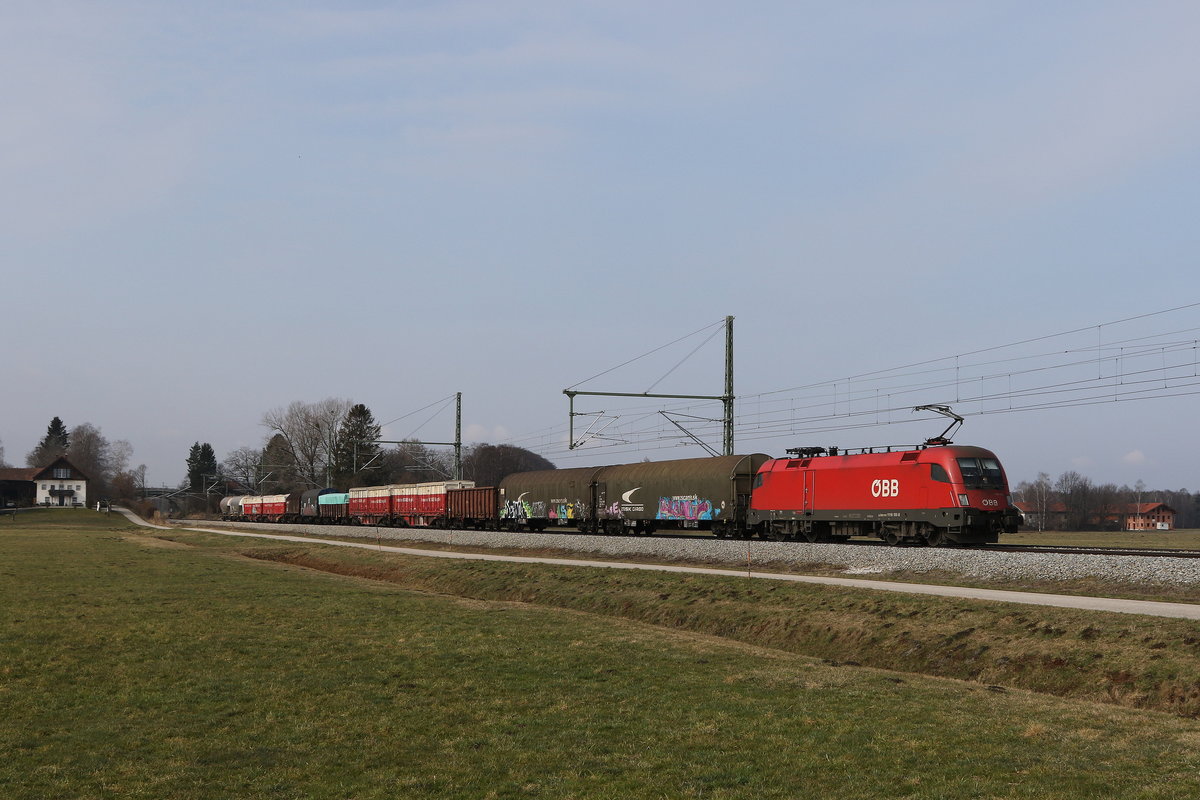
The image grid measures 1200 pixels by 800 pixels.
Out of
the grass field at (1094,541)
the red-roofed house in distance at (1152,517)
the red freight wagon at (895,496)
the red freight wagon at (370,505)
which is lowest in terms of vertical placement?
the red-roofed house in distance at (1152,517)

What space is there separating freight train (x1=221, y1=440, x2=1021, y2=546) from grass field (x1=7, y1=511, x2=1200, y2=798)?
37.4 feet

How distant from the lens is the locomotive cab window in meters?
34.5

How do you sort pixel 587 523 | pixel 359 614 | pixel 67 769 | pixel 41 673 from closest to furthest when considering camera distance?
pixel 67 769
pixel 41 673
pixel 359 614
pixel 587 523

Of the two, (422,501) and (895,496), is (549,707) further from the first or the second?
(422,501)

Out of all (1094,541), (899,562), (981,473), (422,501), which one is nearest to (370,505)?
(422,501)

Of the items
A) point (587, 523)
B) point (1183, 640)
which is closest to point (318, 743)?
point (1183, 640)

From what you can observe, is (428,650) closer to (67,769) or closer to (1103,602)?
(67,769)

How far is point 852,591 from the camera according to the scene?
25578mm

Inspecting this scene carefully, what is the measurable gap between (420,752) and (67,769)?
12.3 ft

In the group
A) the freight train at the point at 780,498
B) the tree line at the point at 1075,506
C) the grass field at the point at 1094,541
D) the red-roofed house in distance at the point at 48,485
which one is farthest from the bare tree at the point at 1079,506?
the red-roofed house in distance at the point at 48,485

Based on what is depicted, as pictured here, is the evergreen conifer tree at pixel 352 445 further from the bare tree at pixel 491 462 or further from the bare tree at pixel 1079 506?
the bare tree at pixel 1079 506

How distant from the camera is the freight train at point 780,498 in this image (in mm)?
35062

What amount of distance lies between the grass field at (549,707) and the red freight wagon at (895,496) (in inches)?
432

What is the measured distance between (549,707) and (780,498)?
29341 millimetres
